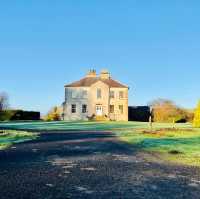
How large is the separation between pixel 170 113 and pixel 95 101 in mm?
13711

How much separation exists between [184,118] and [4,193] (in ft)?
219

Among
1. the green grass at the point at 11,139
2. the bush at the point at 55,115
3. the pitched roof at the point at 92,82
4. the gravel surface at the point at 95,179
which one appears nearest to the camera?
the gravel surface at the point at 95,179

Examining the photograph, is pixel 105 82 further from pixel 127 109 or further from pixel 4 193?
pixel 4 193

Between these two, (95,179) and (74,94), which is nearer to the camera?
(95,179)

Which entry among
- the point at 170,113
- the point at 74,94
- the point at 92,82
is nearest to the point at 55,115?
the point at 74,94

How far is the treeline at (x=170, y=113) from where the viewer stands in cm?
7175

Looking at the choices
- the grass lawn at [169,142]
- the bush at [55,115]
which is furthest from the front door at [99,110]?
the grass lawn at [169,142]

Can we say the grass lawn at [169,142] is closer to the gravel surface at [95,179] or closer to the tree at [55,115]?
the gravel surface at [95,179]

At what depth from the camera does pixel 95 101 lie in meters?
76.2

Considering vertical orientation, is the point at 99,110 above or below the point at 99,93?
below

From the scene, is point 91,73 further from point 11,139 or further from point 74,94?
point 11,139

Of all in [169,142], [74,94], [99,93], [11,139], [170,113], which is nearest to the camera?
[169,142]

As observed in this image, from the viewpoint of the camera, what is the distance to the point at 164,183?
860 centimetres

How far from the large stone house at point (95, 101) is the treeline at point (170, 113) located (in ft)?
19.7
